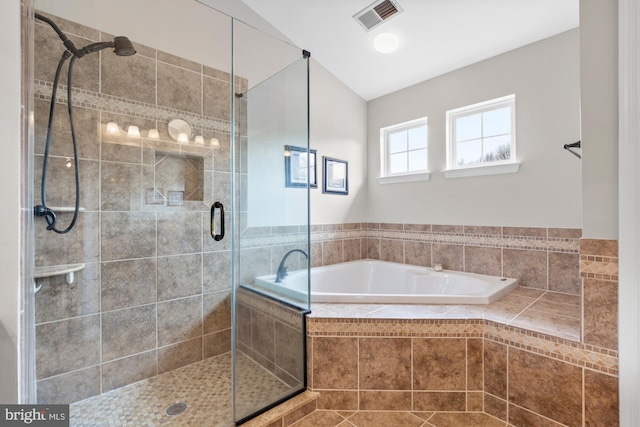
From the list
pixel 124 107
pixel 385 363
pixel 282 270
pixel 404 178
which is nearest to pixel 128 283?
pixel 282 270

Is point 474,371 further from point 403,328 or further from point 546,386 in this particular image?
point 403,328

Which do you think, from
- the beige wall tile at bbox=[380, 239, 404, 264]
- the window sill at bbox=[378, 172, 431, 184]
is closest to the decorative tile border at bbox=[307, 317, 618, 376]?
the beige wall tile at bbox=[380, 239, 404, 264]

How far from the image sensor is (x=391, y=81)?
9.78 ft

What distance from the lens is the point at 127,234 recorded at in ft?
6.33

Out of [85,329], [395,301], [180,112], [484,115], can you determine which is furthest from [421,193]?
[85,329]

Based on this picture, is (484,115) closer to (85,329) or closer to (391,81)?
(391,81)

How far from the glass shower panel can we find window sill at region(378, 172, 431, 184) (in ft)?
4.46

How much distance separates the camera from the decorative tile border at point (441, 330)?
57.3 inches

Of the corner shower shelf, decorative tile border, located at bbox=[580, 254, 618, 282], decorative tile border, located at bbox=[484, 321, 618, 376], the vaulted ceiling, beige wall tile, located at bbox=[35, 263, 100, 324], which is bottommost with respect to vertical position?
decorative tile border, located at bbox=[484, 321, 618, 376]

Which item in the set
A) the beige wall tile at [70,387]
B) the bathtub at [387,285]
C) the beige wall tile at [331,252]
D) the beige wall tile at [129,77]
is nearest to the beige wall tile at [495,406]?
the bathtub at [387,285]

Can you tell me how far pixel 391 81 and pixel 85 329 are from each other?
316cm

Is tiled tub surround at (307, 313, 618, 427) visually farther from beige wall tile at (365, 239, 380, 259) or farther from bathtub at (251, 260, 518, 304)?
beige wall tile at (365, 239, 380, 259)

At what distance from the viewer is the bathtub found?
189 cm

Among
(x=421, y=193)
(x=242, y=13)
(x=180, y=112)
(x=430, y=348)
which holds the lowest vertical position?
(x=430, y=348)
